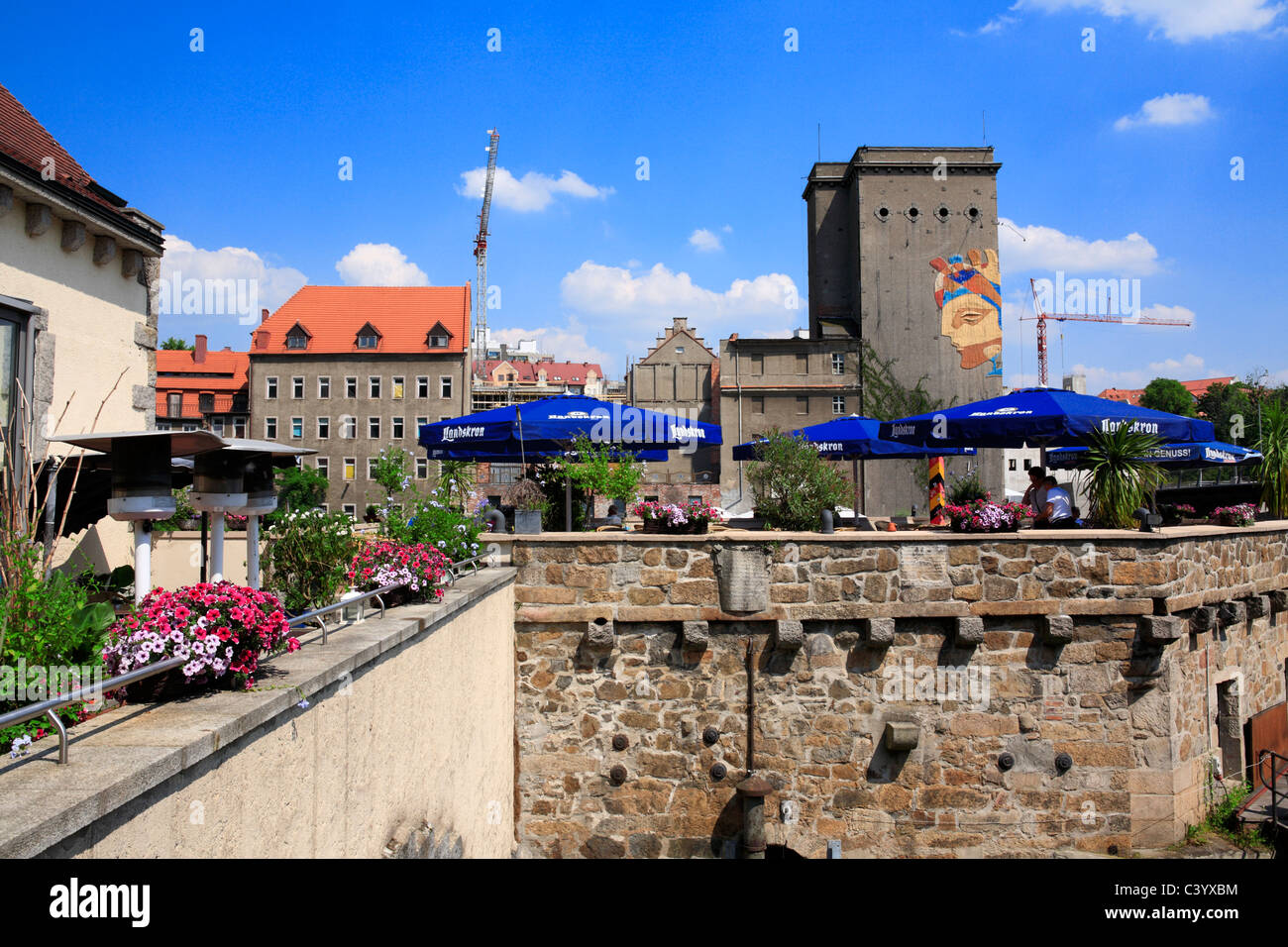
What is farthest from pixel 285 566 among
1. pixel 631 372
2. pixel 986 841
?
pixel 631 372

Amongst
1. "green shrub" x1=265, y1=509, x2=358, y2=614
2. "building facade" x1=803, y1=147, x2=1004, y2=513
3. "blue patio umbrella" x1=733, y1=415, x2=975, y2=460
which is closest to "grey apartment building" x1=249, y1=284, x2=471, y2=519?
"building facade" x1=803, y1=147, x2=1004, y2=513

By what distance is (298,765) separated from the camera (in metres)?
3.32

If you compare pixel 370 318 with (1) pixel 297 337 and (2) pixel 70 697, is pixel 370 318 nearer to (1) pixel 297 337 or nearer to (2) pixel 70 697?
(1) pixel 297 337

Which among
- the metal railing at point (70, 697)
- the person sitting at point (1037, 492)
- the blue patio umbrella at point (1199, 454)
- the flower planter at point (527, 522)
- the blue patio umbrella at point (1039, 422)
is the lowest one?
the metal railing at point (70, 697)

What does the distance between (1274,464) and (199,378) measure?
5603cm

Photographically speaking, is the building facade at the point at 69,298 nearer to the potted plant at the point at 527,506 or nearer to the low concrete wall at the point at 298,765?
the potted plant at the point at 527,506

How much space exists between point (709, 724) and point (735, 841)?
47.5 inches

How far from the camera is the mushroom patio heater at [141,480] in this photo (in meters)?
4.38

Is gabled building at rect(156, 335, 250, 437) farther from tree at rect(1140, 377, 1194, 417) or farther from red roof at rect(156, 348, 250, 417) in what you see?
tree at rect(1140, 377, 1194, 417)

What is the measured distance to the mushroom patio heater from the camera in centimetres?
438

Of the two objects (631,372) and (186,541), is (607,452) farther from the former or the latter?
(631,372)

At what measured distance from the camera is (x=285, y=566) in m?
6.05

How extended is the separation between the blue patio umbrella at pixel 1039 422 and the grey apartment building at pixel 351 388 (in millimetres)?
40462

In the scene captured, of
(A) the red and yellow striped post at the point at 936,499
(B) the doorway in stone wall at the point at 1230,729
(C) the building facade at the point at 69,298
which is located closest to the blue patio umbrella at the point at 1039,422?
(A) the red and yellow striped post at the point at 936,499
